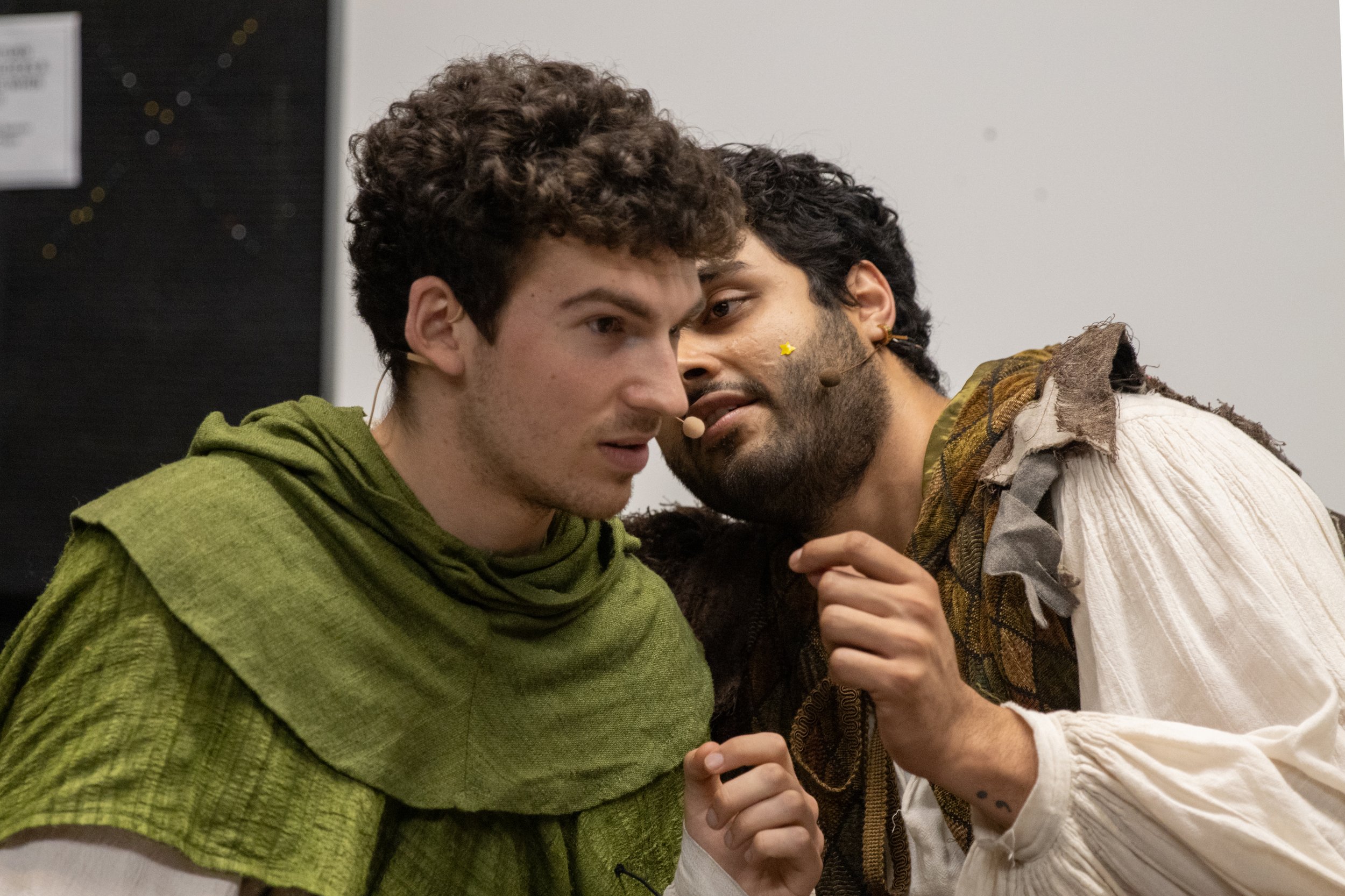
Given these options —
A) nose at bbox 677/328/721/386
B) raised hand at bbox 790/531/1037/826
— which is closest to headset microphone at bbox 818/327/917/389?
nose at bbox 677/328/721/386

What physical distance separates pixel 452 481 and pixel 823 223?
0.81 metres

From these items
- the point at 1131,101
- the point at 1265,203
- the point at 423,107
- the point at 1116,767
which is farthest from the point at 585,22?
the point at 1116,767

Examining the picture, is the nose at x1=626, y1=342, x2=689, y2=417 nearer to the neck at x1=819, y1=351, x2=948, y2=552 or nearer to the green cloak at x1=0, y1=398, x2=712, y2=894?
the green cloak at x1=0, y1=398, x2=712, y2=894

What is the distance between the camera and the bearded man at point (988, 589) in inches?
47.2

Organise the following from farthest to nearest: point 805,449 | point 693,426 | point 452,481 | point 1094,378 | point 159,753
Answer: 1. point 805,449
2. point 693,426
3. point 1094,378
4. point 452,481
5. point 159,753

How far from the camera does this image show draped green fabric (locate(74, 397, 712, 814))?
1.21m

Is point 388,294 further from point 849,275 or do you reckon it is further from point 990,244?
point 990,244

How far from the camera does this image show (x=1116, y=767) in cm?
119

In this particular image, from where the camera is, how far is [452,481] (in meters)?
1.36

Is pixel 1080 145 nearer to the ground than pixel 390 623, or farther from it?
farther from it

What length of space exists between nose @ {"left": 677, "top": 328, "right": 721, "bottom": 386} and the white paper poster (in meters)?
1.14

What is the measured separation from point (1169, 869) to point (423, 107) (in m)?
1.14

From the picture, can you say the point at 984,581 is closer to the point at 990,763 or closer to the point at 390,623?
the point at 990,763

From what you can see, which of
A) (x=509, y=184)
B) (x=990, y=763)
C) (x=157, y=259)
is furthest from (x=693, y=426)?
(x=157, y=259)
